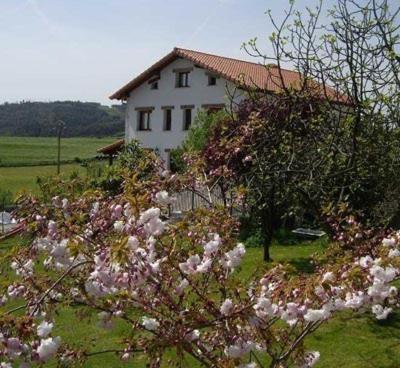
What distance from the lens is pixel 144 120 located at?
33.7 m

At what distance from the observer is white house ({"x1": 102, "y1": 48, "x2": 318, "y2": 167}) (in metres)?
30.1

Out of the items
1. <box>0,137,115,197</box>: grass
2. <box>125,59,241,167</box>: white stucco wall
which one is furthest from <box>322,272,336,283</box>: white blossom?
<box>125,59,241,167</box>: white stucco wall

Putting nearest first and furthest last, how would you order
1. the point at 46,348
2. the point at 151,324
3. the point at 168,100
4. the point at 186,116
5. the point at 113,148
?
the point at 46,348 < the point at 151,324 < the point at 186,116 < the point at 168,100 < the point at 113,148

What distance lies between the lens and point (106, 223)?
362 centimetres

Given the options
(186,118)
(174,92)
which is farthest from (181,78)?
(186,118)

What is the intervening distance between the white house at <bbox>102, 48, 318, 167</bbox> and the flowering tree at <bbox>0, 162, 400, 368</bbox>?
84.1 feet

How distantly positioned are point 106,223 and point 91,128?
13928 cm

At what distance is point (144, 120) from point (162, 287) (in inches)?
1221

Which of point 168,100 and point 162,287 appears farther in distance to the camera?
point 168,100

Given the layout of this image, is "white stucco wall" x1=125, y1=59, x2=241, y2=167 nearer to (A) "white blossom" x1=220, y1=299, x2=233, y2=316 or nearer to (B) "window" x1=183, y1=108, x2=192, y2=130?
(B) "window" x1=183, y1=108, x2=192, y2=130

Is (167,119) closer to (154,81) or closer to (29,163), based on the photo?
Result: (154,81)

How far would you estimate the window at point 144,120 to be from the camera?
3353cm

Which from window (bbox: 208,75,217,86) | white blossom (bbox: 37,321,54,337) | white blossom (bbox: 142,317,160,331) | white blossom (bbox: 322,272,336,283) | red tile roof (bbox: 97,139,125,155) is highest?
window (bbox: 208,75,217,86)

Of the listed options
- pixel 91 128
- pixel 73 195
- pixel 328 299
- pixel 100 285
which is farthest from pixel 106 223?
pixel 91 128
